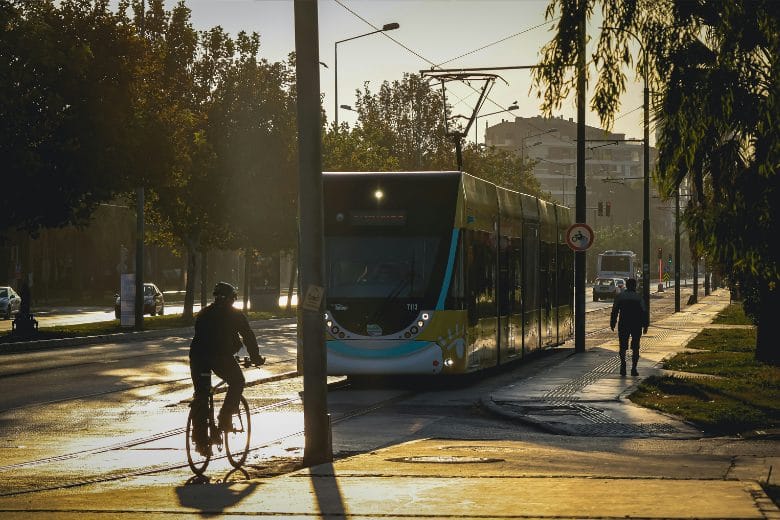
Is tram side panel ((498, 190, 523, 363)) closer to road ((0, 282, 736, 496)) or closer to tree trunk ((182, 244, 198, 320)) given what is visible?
road ((0, 282, 736, 496))

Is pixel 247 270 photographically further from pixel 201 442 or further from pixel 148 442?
pixel 201 442

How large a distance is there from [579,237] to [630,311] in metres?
6.94

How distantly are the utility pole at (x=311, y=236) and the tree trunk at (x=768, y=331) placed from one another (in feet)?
53.0

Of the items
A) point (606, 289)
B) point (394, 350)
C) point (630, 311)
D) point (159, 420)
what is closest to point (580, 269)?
point (630, 311)

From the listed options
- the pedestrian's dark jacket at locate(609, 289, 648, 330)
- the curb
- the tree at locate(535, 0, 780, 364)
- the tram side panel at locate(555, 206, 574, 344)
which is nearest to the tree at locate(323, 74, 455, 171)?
→ the curb

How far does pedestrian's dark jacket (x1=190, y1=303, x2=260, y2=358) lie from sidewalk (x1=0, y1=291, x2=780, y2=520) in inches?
51.6

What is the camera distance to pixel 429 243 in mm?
21359

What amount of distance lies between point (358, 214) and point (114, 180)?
19.3 meters

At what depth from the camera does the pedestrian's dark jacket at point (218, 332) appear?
500 inches

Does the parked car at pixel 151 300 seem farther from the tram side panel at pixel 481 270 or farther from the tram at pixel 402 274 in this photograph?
the tram at pixel 402 274

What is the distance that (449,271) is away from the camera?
21281mm

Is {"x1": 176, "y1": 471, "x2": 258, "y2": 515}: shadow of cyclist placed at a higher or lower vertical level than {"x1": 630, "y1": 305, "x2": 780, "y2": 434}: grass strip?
higher

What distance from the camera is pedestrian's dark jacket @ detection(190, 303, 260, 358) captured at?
12688 mm

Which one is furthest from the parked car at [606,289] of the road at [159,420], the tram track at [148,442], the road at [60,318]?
the tram track at [148,442]
